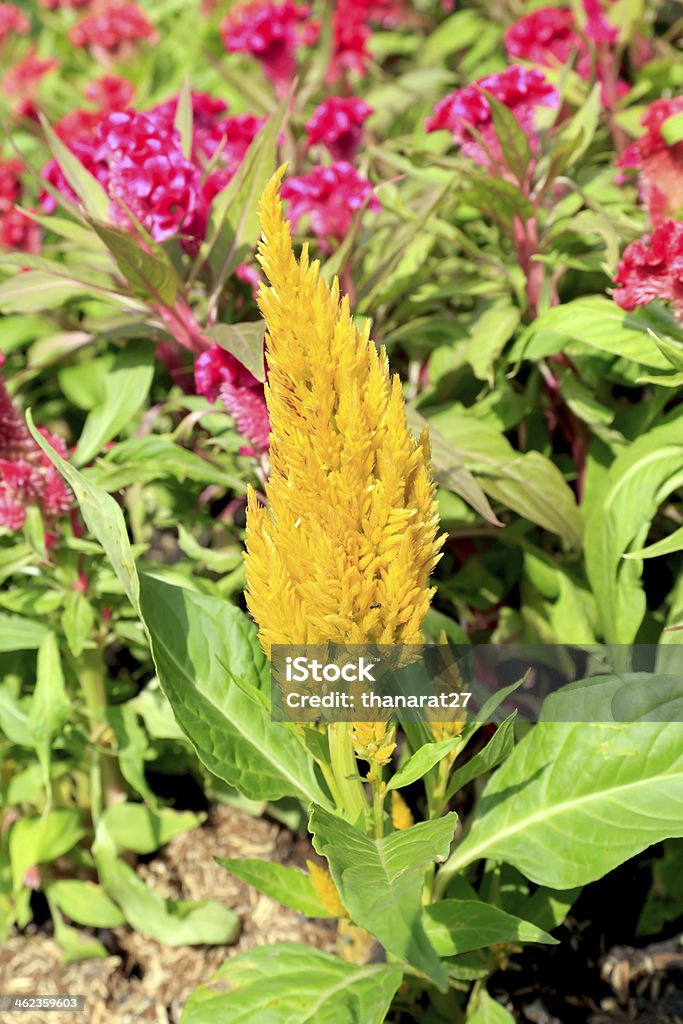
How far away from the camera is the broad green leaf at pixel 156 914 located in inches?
82.9

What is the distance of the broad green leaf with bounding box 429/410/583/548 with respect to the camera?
1.94 meters

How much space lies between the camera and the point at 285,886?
1.69 m

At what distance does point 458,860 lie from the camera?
1.71 m

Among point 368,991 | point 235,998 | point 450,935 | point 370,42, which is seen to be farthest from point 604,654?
point 370,42

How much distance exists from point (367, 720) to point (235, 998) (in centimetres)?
52

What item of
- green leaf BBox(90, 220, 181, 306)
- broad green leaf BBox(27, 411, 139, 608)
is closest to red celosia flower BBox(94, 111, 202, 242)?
green leaf BBox(90, 220, 181, 306)

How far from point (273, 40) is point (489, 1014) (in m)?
2.63

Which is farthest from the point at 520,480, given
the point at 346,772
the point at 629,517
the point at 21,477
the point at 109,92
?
the point at 109,92

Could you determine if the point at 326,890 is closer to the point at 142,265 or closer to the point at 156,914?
the point at 156,914

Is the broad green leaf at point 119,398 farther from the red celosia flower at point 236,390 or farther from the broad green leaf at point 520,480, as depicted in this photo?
the broad green leaf at point 520,480

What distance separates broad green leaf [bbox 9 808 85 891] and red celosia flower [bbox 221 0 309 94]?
2.21m

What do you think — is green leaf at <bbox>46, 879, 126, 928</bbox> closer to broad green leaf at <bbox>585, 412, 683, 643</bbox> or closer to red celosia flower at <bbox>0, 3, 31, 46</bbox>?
broad green leaf at <bbox>585, 412, 683, 643</bbox>

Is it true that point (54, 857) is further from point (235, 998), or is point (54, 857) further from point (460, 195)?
point (460, 195)

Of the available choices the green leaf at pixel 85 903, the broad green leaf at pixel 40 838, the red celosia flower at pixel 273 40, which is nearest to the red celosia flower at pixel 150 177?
the red celosia flower at pixel 273 40
